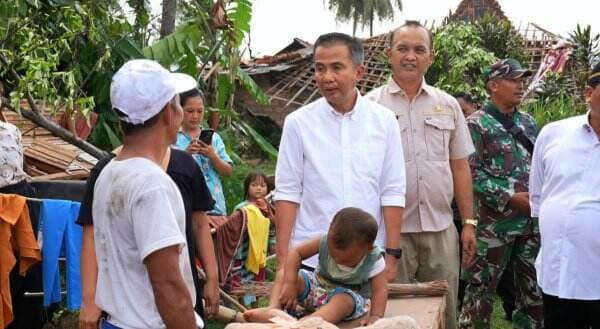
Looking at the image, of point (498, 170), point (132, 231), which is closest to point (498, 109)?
point (498, 170)

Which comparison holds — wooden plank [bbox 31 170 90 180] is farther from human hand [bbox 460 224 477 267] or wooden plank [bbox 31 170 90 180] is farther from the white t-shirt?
the white t-shirt

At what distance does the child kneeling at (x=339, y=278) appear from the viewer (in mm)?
4117

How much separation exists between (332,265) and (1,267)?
8.76 feet

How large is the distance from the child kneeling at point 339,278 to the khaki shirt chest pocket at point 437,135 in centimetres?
119

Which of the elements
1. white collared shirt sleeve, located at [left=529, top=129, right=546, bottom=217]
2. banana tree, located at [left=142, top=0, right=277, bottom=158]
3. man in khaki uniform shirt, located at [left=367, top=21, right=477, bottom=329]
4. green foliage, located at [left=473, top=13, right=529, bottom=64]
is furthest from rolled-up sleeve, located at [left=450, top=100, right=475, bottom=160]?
green foliage, located at [left=473, top=13, right=529, bottom=64]

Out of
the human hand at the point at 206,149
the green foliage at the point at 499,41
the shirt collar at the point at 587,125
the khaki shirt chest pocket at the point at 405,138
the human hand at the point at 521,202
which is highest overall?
the green foliage at the point at 499,41

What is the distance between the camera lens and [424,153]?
5367 millimetres

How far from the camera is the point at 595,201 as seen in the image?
461cm

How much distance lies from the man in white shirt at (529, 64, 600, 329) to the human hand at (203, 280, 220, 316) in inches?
65.7

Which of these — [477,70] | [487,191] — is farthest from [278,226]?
[477,70]

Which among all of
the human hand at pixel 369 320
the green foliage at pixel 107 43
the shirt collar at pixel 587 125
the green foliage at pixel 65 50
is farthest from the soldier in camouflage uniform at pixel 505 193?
the green foliage at pixel 107 43

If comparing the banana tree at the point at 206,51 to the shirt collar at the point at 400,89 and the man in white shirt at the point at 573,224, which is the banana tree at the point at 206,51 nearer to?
the shirt collar at the point at 400,89

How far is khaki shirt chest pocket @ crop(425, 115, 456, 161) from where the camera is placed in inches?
212

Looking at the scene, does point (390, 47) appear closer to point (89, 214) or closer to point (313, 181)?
point (313, 181)
